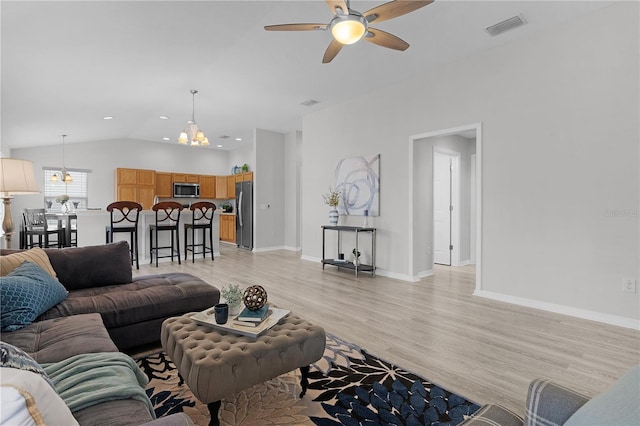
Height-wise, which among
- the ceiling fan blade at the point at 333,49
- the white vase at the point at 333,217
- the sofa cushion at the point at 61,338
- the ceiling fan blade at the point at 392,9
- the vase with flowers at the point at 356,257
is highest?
the ceiling fan blade at the point at 333,49

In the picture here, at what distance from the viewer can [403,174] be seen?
511 centimetres

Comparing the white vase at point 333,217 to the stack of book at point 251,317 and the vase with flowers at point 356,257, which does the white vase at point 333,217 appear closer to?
the vase with flowers at point 356,257

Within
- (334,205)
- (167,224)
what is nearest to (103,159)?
(167,224)

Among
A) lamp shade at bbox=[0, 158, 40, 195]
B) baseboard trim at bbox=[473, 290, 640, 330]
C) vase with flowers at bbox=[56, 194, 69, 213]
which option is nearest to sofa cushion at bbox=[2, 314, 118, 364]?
lamp shade at bbox=[0, 158, 40, 195]

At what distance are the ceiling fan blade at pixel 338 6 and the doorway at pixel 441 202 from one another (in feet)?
8.37

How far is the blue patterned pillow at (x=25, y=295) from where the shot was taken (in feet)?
6.25

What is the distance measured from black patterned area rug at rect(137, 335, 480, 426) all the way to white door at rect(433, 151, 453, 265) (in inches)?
177

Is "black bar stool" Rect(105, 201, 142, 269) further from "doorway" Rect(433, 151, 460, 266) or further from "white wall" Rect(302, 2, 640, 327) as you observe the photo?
"doorway" Rect(433, 151, 460, 266)

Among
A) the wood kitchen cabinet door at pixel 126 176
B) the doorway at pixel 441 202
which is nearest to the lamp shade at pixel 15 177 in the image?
the doorway at pixel 441 202

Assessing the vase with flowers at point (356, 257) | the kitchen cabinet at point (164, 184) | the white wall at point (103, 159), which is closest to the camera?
the vase with flowers at point (356, 257)

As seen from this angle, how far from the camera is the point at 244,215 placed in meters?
8.59

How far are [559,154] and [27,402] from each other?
4399 millimetres

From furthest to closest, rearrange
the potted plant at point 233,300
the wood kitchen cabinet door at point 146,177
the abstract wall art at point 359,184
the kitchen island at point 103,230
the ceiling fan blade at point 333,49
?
the wood kitchen cabinet door at point 146,177
the kitchen island at point 103,230
the abstract wall art at point 359,184
the ceiling fan blade at point 333,49
the potted plant at point 233,300

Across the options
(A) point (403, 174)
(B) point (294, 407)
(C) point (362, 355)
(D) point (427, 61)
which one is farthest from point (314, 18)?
(B) point (294, 407)
